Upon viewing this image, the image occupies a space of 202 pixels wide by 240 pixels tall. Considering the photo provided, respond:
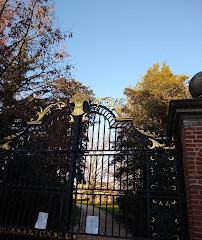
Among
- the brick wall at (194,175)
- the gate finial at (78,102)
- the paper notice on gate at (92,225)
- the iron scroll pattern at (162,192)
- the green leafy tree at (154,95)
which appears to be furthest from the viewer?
the green leafy tree at (154,95)

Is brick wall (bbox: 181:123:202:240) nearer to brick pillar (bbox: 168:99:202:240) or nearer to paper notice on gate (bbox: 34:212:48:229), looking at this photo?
brick pillar (bbox: 168:99:202:240)

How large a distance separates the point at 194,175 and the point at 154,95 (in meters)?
12.5

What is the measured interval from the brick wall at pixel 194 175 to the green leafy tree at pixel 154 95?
377 inches

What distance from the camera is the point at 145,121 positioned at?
515 inches

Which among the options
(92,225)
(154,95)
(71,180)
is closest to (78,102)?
(71,180)

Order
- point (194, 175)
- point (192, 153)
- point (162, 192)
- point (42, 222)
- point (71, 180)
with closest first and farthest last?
point (194, 175), point (192, 153), point (162, 192), point (42, 222), point (71, 180)

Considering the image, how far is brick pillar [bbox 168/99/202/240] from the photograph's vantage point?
8.94ft

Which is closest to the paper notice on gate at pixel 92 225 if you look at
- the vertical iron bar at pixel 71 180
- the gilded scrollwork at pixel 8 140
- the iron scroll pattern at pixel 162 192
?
the vertical iron bar at pixel 71 180

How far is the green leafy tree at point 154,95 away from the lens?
12930mm

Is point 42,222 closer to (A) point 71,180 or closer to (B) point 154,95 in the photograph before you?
(A) point 71,180

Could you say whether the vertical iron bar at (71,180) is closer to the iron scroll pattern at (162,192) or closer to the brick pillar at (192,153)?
the iron scroll pattern at (162,192)

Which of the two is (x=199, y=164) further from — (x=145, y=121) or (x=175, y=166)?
(x=145, y=121)

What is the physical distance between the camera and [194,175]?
9.51 ft

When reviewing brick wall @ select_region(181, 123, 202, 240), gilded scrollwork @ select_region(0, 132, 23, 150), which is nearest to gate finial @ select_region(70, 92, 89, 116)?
gilded scrollwork @ select_region(0, 132, 23, 150)
